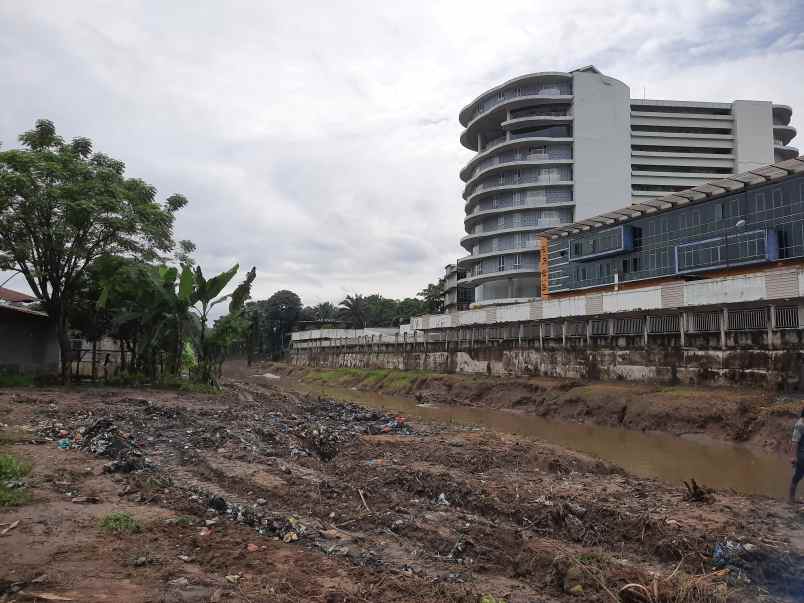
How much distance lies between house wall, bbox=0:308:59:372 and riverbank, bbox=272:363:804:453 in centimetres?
2075

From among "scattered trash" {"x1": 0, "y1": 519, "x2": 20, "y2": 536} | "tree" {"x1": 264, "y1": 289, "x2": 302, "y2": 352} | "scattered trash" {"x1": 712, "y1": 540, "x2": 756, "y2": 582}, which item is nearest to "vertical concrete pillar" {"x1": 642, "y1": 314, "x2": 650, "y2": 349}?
"scattered trash" {"x1": 712, "y1": 540, "x2": 756, "y2": 582}

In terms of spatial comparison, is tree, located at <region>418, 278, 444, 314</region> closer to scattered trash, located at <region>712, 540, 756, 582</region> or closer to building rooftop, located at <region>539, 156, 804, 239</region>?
building rooftop, located at <region>539, 156, 804, 239</region>

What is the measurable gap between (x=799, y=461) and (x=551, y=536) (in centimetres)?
536

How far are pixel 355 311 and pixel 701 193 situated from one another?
64700 mm

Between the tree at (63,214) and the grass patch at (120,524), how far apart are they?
16.4 meters

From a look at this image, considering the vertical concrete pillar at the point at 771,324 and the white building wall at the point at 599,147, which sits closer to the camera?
the vertical concrete pillar at the point at 771,324

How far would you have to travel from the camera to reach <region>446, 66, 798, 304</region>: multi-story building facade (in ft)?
221

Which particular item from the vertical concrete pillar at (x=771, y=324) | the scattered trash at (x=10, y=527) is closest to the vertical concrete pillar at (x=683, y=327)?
the vertical concrete pillar at (x=771, y=324)

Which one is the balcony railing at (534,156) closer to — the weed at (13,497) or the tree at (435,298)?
the tree at (435,298)

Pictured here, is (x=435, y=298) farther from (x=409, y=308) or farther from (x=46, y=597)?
(x=46, y=597)

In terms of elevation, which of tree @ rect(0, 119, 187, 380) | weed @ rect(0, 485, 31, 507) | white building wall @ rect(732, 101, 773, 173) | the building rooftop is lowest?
weed @ rect(0, 485, 31, 507)

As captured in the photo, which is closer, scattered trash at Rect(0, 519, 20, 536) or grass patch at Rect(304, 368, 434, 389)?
scattered trash at Rect(0, 519, 20, 536)

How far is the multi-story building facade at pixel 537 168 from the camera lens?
2648 inches

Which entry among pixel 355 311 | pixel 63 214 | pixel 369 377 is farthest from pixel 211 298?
pixel 355 311
